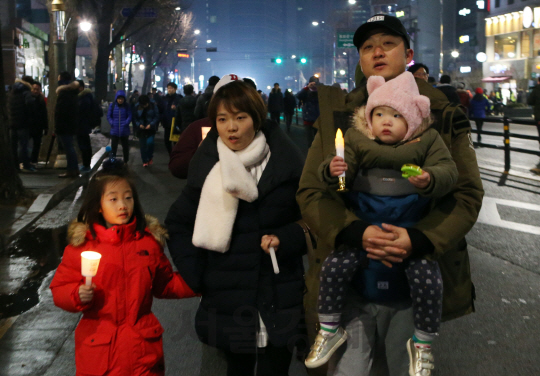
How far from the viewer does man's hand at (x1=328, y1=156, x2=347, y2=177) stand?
7.97 ft

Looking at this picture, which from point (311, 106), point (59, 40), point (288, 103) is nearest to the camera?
point (311, 106)

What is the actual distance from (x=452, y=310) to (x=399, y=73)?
1085 mm

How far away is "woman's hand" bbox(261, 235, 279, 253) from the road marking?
21.0 ft

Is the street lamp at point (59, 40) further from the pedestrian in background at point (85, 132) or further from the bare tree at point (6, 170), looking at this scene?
the bare tree at point (6, 170)

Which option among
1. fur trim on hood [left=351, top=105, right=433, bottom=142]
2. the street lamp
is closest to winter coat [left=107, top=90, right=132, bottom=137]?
the street lamp

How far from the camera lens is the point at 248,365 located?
327 centimetres

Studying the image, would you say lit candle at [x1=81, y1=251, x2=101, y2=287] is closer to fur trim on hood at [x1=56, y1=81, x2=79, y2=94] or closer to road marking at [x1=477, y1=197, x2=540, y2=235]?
road marking at [x1=477, y1=197, x2=540, y2=235]

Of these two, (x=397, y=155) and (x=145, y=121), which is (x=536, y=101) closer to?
(x=145, y=121)

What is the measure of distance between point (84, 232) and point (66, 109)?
1148 cm

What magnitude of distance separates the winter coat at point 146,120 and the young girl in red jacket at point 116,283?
42.0 feet

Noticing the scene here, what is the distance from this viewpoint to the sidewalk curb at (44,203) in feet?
29.6

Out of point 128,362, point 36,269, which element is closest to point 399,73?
point 128,362

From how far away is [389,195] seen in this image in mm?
2572

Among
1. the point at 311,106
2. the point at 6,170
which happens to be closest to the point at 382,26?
the point at 6,170
